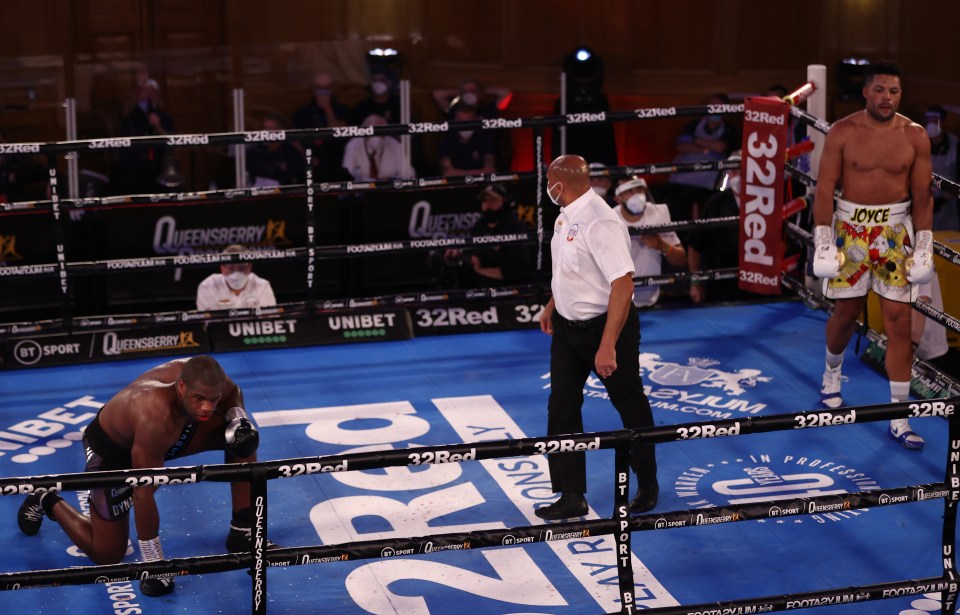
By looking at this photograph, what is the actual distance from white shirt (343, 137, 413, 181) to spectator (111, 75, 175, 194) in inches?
56.2

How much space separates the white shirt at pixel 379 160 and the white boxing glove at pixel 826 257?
16.5 ft

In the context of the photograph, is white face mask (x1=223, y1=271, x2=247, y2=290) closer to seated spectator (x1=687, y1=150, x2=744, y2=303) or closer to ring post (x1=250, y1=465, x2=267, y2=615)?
seated spectator (x1=687, y1=150, x2=744, y2=303)

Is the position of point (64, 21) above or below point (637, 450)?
above

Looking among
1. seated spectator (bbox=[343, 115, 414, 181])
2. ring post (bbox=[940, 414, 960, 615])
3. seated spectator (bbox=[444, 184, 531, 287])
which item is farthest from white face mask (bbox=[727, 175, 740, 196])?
ring post (bbox=[940, 414, 960, 615])

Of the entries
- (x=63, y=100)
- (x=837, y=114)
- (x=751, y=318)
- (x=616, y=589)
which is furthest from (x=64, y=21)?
(x=616, y=589)

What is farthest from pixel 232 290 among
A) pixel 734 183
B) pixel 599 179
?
pixel 734 183

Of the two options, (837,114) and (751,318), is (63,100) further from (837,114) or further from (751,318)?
(837,114)

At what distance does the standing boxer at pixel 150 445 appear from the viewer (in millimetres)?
4777

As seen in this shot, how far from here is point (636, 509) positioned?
5.60 m

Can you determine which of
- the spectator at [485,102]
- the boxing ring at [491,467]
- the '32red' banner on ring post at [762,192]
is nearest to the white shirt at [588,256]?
the boxing ring at [491,467]

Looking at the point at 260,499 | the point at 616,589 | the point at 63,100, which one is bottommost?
the point at 616,589

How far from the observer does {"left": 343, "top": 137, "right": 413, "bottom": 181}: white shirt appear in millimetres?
10695

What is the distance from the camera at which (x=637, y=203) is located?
26.4 ft

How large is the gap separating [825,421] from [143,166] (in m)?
7.47
